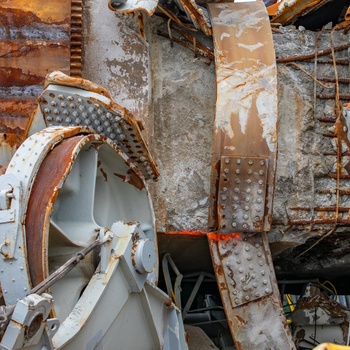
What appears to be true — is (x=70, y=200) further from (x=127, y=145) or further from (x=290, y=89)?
(x=290, y=89)

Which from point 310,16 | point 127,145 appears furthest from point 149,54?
point 310,16

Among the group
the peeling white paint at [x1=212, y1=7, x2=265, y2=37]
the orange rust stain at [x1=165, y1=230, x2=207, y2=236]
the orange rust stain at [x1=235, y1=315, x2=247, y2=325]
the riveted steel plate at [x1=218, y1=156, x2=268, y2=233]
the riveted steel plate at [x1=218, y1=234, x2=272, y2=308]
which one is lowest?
the orange rust stain at [x1=235, y1=315, x2=247, y2=325]

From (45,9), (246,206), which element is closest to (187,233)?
(246,206)

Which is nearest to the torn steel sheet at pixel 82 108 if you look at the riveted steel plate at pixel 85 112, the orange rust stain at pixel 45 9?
the riveted steel plate at pixel 85 112

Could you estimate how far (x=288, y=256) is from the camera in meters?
5.68

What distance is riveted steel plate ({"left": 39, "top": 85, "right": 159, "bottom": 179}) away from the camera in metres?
3.96

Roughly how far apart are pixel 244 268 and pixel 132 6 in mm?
1883

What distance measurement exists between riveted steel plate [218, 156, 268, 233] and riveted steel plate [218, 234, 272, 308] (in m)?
0.11

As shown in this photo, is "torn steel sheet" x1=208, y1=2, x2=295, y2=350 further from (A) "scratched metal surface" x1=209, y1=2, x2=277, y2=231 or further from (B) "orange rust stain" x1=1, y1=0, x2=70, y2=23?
(B) "orange rust stain" x1=1, y1=0, x2=70, y2=23

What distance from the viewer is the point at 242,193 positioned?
16.0ft

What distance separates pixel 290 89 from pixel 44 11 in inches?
71.1

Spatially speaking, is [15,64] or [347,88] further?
[347,88]

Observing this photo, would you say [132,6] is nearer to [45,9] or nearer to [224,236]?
[45,9]

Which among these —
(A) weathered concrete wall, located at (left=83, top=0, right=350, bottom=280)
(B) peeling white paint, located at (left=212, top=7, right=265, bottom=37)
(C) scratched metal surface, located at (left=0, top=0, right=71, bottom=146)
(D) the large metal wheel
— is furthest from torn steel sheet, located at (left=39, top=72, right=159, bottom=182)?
(B) peeling white paint, located at (left=212, top=7, right=265, bottom=37)
